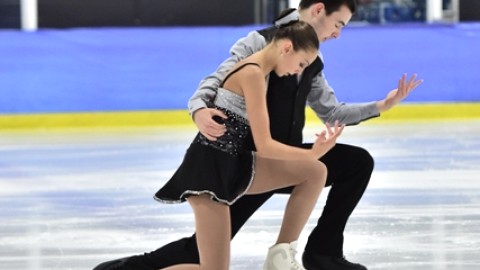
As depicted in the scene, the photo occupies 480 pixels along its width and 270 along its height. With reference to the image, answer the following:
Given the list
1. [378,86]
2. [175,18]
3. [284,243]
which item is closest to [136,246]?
[284,243]

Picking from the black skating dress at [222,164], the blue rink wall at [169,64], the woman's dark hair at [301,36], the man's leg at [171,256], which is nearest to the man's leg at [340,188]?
the man's leg at [171,256]

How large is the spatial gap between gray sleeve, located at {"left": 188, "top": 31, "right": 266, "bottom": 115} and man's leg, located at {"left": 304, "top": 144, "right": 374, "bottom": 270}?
0.42 m

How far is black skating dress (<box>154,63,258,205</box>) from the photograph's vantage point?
2953mm

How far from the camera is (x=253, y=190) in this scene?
310 cm

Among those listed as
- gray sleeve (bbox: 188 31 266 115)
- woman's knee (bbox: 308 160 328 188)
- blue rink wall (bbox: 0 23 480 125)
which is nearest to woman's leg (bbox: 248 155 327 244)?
woman's knee (bbox: 308 160 328 188)

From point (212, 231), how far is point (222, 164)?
0.19 metres

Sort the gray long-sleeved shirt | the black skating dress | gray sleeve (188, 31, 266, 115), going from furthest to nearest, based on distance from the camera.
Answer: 1. the gray long-sleeved shirt
2. gray sleeve (188, 31, 266, 115)
3. the black skating dress

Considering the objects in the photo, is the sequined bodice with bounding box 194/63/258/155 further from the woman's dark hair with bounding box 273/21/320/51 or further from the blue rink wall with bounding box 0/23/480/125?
the blue rink wall with bounding box 0/23/480/125

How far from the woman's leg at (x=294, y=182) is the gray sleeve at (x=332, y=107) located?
281 millimetres

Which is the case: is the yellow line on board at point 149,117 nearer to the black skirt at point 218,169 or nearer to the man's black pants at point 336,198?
the man's black pants at point 336,198

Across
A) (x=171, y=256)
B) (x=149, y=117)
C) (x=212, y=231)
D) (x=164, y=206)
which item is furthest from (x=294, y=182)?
(x=149, y=117)

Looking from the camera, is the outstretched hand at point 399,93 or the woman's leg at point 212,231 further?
the outstretched hand at point 399,93

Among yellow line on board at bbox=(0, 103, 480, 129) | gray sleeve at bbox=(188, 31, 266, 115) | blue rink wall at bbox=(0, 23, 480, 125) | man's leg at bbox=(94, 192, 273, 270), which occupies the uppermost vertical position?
gray sleeve at bbox=(188, 31, 266, 115)

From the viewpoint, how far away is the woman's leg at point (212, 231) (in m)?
2.97
